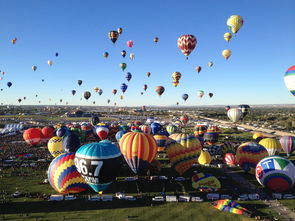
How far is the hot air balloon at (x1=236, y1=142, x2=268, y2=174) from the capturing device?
29077 mm

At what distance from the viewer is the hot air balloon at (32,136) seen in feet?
153

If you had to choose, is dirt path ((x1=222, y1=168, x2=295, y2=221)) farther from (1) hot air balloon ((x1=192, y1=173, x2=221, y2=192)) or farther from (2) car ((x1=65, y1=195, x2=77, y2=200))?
(2) car ((x1=65, y1=195, x2=77, y2=200))

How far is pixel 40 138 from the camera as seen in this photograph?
48.0m

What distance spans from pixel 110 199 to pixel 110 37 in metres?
36.5

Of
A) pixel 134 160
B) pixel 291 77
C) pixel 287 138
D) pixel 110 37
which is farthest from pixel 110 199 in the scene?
pixel 110 37

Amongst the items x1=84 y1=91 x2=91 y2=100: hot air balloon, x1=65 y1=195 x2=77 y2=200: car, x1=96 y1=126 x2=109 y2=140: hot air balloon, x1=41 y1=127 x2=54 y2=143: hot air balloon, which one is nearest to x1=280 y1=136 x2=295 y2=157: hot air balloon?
x1=96 y1=126 x2=109 y2=140: hot air balloon

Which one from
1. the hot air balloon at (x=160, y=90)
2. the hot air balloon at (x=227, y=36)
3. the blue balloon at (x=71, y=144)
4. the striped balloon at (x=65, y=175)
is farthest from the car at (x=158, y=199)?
the hot air balloon at (x=160, y=90)

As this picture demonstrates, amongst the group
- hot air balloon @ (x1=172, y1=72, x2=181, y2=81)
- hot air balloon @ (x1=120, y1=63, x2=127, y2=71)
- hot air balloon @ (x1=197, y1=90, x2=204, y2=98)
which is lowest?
hot air balloon @ (x1=197, y1=90, x2=204, y2=98)

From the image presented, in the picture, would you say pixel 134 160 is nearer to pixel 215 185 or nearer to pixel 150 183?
pixel 150 183

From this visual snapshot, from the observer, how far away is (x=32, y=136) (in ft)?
153

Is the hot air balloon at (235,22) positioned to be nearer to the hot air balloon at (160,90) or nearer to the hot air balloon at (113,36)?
the hot air balloon at (113,36)

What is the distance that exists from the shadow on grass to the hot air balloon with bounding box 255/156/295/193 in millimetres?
12886

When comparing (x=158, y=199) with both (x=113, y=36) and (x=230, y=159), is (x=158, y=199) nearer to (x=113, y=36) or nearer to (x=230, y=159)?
(x=230, y=159)

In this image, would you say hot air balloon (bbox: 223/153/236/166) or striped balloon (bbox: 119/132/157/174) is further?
hot air balloon (bbox: 223/153/236/166)
